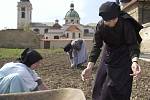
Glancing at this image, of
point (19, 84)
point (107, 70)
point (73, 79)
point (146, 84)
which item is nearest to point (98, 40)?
point (107, 70)

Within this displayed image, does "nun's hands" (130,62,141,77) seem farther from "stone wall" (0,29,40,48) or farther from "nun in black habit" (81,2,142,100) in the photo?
"stone wall" (0,29,40,48)

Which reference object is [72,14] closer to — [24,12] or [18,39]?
[24,12]

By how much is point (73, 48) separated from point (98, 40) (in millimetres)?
10740

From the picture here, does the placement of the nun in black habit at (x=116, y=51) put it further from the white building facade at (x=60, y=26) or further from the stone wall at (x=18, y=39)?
the white building facade at (x=60, y=26)

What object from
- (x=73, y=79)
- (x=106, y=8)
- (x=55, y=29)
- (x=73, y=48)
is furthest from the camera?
(x=55, y=29)

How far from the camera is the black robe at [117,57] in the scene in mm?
4840

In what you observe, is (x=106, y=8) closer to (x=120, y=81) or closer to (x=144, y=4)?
(x=120, y=81)

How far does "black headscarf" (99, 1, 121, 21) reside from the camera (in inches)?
182

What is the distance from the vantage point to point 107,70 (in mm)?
5062

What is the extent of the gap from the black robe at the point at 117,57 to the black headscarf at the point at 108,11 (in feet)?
0.64

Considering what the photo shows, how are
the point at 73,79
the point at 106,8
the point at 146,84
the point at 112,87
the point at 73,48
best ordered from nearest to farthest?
the point at 106,8, the point at 112,87, the point at 146,84, the point at 73,79, the point at 73,48

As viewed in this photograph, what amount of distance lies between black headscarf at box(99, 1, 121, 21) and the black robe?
0.64ft

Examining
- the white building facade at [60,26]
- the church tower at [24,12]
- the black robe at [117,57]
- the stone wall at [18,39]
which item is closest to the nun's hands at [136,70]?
the black robe at [117,57]

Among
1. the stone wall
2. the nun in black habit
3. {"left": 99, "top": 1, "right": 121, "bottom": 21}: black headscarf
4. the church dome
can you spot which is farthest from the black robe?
the church dome
